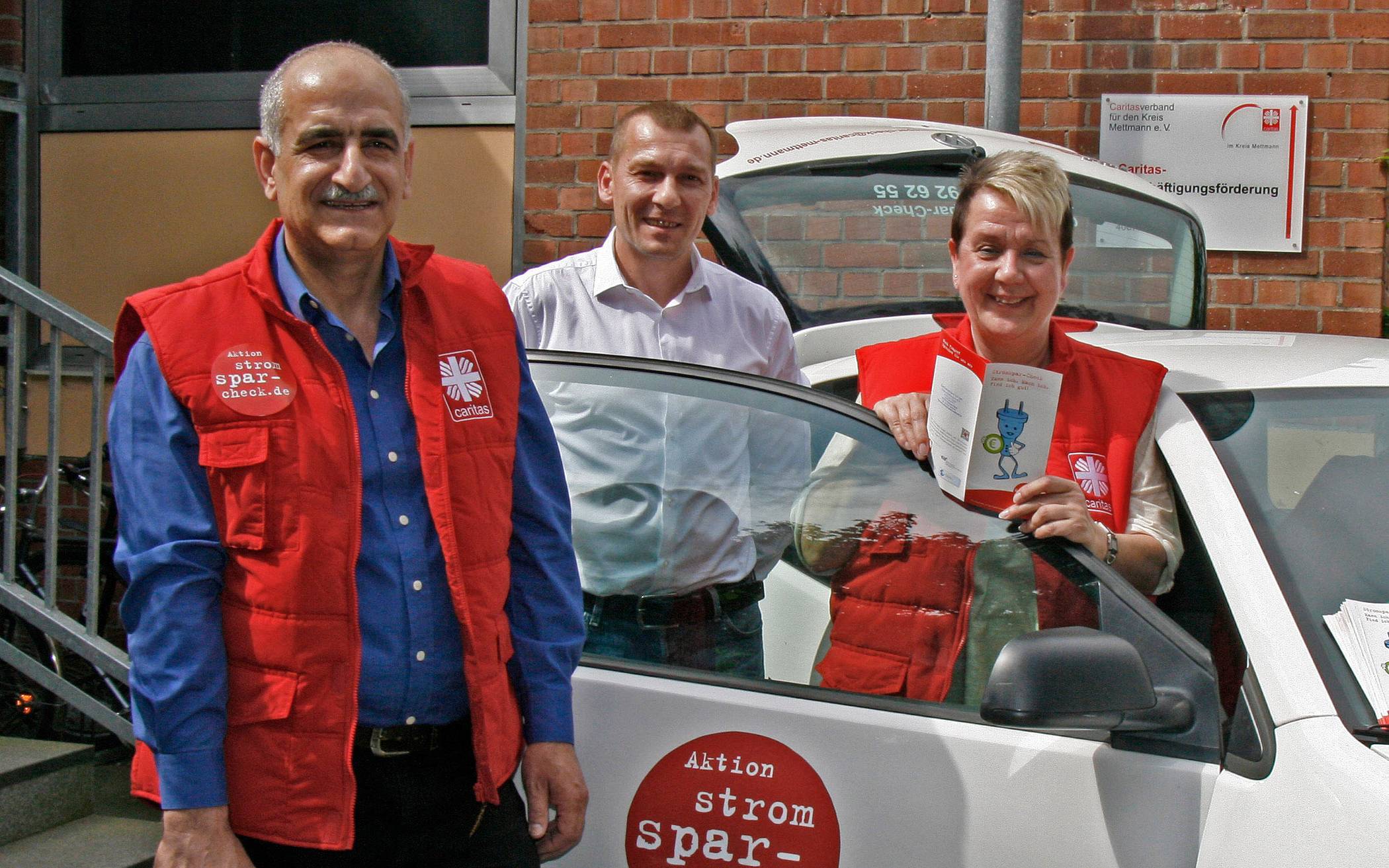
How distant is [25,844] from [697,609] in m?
2.64

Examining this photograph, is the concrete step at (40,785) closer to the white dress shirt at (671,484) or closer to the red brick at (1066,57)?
the white dress shirt at (671,484)

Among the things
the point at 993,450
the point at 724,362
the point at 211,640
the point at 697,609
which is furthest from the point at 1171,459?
the point at 211,640

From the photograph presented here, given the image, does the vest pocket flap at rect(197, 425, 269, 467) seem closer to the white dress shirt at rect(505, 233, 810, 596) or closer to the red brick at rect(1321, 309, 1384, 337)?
the white dress shirt at rect(505, 233, 810, 596)

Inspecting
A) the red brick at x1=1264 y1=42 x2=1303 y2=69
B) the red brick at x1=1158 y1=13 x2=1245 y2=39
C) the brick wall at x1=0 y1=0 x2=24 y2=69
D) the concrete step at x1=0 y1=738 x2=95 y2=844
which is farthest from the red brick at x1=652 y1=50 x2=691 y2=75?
the concrete step at x1=0 y1=738 x2=95 y2=844

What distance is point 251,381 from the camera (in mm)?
1643

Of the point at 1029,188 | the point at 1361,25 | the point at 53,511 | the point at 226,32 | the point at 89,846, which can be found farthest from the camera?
the point at 226,32

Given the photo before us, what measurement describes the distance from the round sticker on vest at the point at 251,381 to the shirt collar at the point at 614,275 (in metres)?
1.32

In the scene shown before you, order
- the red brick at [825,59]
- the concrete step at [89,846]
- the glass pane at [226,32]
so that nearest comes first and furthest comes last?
the concrete step at [89,846] → the red brick at [825,59] → the glass pane at [226,32]

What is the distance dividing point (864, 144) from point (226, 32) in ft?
12.8

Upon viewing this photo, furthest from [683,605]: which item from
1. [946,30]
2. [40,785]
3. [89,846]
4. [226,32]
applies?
[226,32]

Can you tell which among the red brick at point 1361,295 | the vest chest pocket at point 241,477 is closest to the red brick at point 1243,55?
the red brick at point 1361,295

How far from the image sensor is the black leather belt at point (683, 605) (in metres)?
2.21

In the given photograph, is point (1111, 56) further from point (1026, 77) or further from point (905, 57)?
point (905, 57)

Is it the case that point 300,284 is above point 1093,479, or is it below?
above
